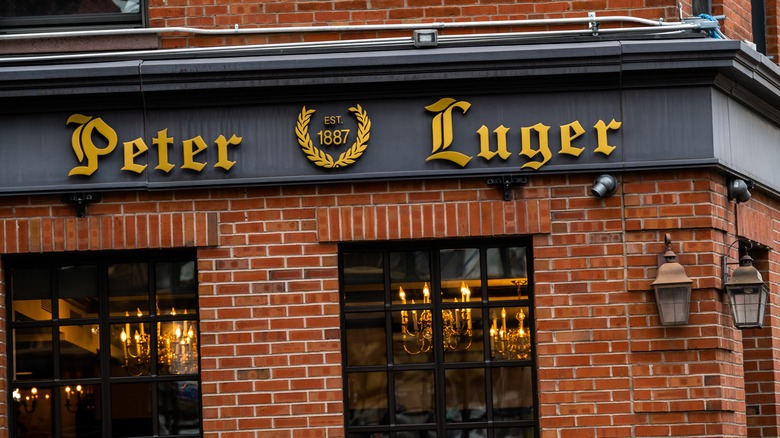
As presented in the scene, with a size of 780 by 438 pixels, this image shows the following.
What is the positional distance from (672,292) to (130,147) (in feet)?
11.9

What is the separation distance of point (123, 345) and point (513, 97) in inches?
122

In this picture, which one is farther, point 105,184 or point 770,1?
point 770,1

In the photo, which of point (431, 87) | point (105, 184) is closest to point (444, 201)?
point (431, 87)

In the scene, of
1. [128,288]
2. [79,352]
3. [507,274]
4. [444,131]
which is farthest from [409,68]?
[79,352]

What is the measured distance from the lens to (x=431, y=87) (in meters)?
9.81

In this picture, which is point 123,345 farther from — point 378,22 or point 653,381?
point 653,381

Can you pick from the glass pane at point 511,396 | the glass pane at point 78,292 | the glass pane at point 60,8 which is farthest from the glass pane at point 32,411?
the glass pane at point 511,396

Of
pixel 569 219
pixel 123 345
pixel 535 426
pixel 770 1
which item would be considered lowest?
pixel 535 426

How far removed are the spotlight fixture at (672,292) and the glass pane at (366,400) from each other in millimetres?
1888

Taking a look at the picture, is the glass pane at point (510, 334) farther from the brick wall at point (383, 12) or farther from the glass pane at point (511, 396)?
the brick wall at point (383, 12)

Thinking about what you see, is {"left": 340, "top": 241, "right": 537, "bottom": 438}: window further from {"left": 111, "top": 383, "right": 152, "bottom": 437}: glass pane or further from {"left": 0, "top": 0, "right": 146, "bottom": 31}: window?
{"left": 0, "top": 0, "right": 146, "bottom": 31}: window

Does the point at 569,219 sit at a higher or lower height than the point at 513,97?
lower

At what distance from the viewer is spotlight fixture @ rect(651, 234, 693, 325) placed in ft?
31.3

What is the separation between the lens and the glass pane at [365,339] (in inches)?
396
